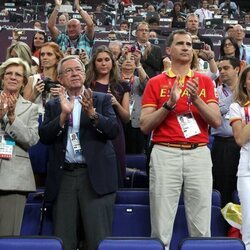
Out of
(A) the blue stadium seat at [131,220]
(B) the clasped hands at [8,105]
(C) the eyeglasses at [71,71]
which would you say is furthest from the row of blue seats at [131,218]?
(C) the eyeglasses at [71,71]

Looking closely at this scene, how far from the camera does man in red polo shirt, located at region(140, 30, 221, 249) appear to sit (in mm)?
3695

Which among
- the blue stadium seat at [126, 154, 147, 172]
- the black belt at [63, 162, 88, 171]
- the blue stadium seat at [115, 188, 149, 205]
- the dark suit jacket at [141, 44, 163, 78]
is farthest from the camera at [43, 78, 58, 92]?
the dark suit jacket at [141, 44, 163, 78]

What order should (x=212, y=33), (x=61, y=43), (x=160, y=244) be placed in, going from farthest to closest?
1. (x=212, y=33)
2. (x=61, y=43)
3. (x=160, y=244)

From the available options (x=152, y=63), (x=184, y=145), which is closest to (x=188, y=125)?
(x=184, y=145)

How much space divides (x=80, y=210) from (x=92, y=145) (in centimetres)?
43

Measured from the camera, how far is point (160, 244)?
298 centimetres

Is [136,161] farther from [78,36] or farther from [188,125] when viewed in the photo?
[78,36]

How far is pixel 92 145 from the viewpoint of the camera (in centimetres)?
375

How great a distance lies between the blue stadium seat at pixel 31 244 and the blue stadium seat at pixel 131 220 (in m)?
1.10

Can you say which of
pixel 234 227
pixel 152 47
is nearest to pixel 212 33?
pixel 152 47

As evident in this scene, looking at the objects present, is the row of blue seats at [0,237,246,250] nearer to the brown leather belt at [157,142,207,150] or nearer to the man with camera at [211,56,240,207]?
the brown leather belt at [157,142,207,150]

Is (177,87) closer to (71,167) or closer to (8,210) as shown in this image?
(71,167)

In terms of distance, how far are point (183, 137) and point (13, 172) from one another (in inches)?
42.7

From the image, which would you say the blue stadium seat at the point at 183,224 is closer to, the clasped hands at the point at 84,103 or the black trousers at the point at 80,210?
the black trousers at the point at 80,210
